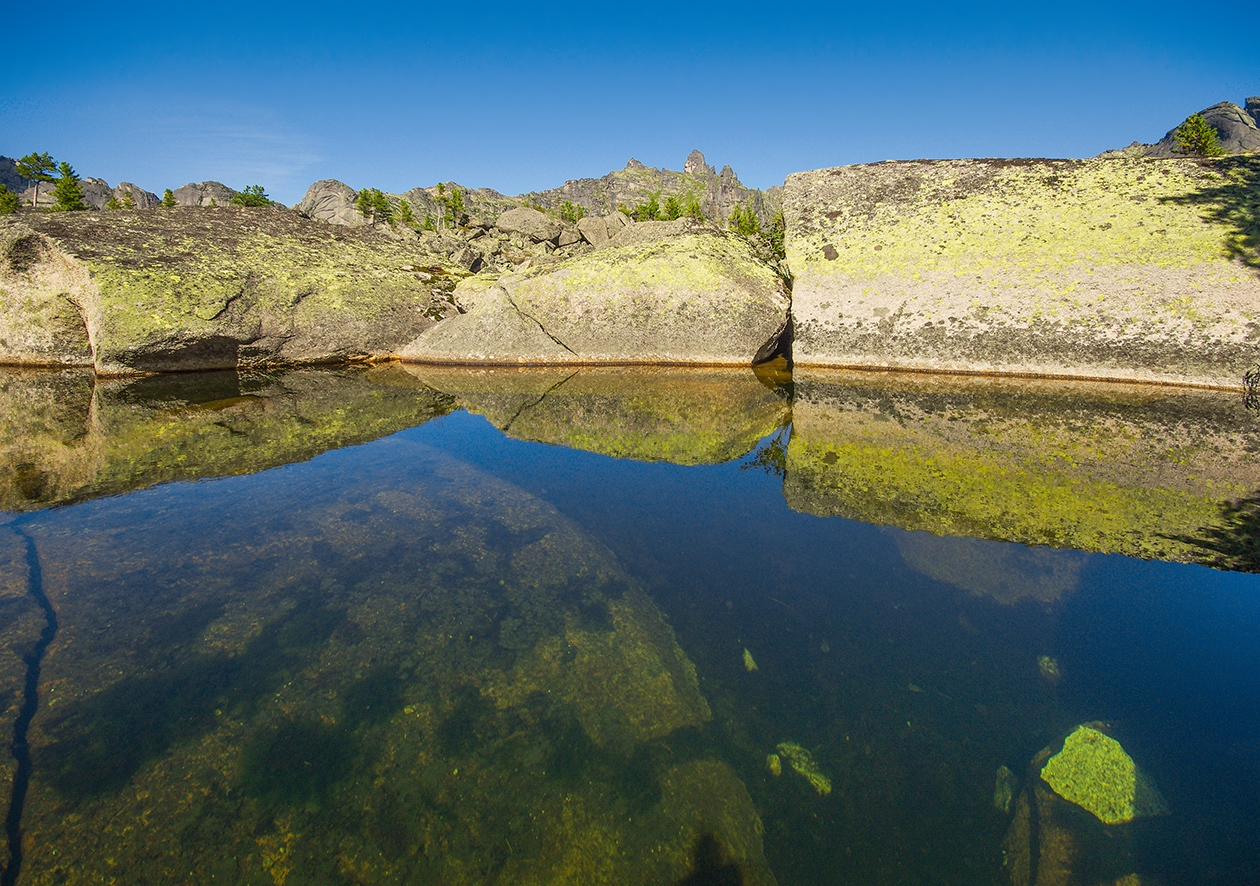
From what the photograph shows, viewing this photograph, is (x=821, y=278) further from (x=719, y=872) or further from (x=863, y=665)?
(x=719, y=872)

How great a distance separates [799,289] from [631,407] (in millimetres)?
5118

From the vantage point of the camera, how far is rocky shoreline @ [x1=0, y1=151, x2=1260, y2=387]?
842cm

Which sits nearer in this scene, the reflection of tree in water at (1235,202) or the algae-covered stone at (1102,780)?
the algae-covered stone at (1102,780)

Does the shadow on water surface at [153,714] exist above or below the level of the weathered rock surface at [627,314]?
below

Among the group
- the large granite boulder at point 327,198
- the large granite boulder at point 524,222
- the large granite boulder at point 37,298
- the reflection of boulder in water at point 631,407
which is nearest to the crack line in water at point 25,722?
the reflection of boulder in water at point 631,407

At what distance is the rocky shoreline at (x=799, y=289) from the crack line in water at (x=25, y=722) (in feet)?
28.8

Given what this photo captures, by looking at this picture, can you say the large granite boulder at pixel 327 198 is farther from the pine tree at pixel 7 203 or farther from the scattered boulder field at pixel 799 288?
the scattered boulder field at pixel 799 288

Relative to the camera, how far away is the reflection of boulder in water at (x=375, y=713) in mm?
1625

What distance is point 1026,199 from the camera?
33.4 ft

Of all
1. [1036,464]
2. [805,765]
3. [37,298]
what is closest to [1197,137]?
[1036,464]

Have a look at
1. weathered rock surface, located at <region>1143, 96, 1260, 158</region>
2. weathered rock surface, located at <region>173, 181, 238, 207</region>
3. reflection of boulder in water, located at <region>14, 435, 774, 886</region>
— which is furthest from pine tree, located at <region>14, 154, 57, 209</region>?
weathered rock surface, located at <region>1143, 96, 1260, 158</region>

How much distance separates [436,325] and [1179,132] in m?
47.9

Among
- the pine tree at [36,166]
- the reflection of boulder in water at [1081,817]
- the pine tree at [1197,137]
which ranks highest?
the pine tree at [36,166]

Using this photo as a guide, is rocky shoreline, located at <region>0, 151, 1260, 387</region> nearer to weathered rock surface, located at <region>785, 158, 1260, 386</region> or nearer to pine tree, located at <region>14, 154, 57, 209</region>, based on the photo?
weathered rock surface, located at <region>785, 158, 1260, 386</region>
